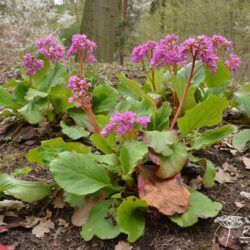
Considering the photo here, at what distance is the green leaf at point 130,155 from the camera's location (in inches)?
83.3

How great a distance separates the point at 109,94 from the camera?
332cm

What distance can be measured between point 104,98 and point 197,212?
1.49 meters

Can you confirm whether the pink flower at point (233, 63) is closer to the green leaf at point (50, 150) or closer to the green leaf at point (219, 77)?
the green leaf at point (219, 77)

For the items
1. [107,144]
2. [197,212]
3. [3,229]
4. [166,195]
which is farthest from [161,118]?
[3,229]

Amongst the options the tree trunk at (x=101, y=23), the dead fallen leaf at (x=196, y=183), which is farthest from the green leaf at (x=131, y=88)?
the tree trunk at (x=101, y=23)

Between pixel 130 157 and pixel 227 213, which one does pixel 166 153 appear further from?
pixel 227 213

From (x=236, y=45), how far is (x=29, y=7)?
7344 mm

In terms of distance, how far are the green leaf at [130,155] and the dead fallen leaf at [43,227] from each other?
0.49 meters

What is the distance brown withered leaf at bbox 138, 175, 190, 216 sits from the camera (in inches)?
82.8

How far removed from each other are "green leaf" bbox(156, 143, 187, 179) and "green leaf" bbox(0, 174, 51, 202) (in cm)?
67

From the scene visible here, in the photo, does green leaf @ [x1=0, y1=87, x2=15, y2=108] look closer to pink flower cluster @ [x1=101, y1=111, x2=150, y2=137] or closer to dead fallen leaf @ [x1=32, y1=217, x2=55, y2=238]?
dead fallen leaf @ [x1=32, y1=217, x2=55, y2=238]

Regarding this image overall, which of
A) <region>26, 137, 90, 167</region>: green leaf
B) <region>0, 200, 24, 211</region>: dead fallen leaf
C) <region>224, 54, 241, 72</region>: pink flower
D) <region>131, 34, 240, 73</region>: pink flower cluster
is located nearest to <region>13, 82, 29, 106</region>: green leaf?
<region>131, 34, 240, 73</region>: pink flower cluster

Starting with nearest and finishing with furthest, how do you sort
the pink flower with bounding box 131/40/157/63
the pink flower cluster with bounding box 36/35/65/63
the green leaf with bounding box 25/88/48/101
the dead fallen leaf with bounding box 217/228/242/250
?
the dead fallen leaf with bounding box 217/228/242/250, the pink flower with bounding box 131/40/157/63, the green leaf with bounding box 25/88/48/101, the pink flower cluster with bounding box 36/35/65/63

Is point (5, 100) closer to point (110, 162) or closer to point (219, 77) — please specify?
point (110, 162)
